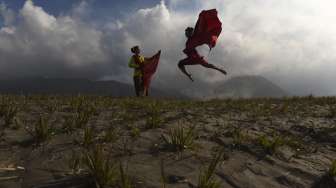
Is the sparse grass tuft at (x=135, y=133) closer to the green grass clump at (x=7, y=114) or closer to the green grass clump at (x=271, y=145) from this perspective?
the green grass clump at (x=271, y=145)

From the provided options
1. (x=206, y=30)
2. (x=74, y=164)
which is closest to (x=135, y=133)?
(x=74, y=164)

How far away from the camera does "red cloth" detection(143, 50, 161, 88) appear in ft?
54.8

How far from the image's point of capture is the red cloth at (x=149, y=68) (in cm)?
1669

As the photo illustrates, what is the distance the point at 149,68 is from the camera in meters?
16.9

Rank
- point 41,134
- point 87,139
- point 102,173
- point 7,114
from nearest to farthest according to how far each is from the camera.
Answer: point 102,173, point 87,139, point 41,134, point 7,114

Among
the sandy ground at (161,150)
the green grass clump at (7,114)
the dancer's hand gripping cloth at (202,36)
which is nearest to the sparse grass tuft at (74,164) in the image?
the sandy ground at (161,150)

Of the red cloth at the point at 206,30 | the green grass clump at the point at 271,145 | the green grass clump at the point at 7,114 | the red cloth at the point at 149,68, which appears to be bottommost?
the green grass clump at the point at 271,145

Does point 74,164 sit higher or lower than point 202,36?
lower

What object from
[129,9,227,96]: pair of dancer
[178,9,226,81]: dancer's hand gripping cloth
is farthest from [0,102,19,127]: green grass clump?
[178,9,226,81]: dancer's hand gripping cloth

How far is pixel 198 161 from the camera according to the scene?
4.78m

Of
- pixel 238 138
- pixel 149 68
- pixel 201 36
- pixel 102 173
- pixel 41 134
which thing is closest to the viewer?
pixel 102 173

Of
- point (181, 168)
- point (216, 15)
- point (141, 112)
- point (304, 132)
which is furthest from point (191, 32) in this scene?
point (181, 168)

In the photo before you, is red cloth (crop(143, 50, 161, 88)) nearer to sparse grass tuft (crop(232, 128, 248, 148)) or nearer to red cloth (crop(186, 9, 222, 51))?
red cloth (crop(186, 9, 222, 51))

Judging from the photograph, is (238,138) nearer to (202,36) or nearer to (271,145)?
(271,145)
